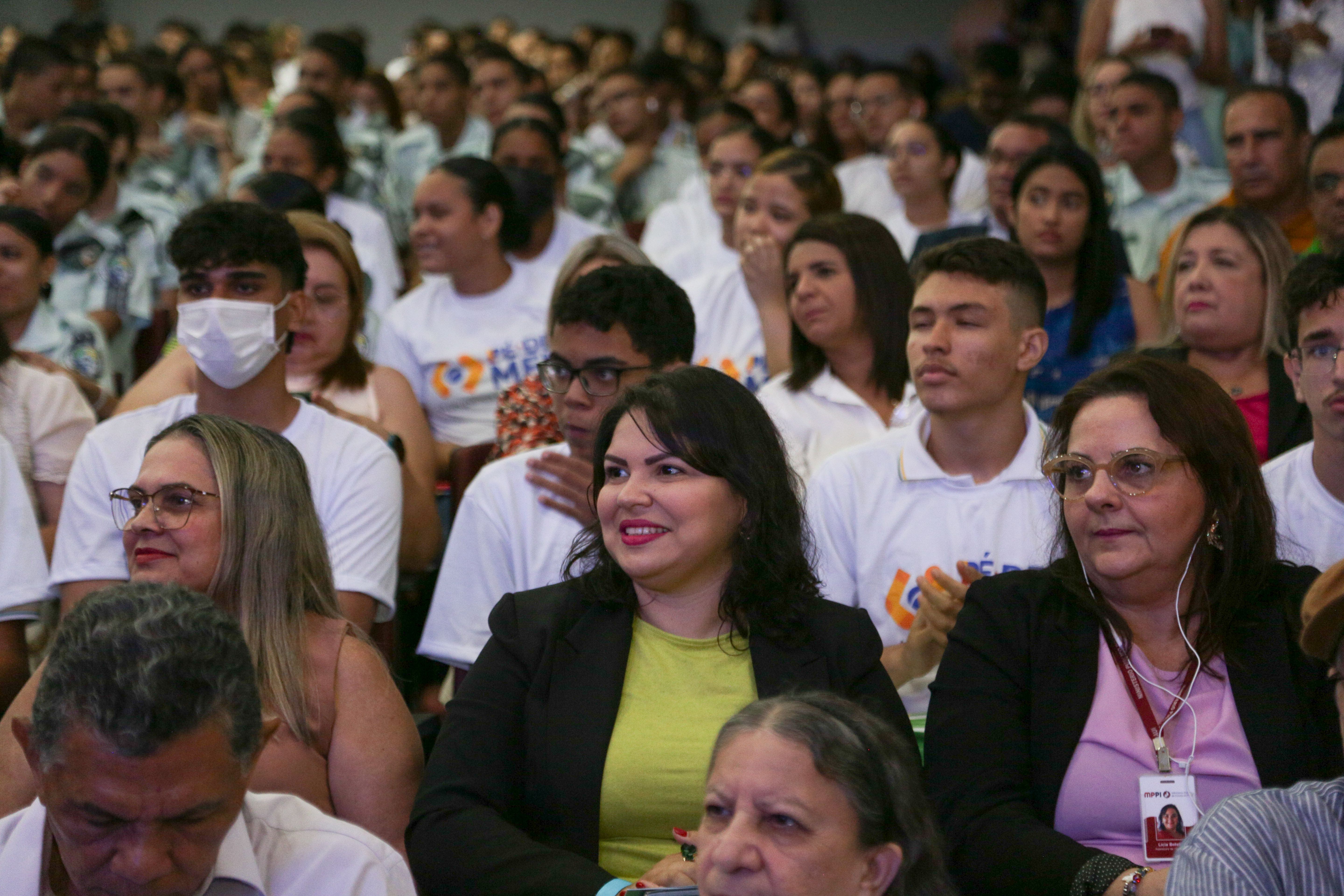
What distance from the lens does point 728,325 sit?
479cm

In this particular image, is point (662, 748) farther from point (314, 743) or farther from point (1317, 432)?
point (1317, 432)

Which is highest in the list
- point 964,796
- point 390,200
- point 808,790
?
point 390,200

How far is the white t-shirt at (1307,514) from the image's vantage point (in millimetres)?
2844

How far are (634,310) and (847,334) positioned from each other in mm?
940

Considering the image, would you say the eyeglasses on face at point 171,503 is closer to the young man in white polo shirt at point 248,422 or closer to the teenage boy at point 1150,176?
the young man in white polo shirt at point 248,422

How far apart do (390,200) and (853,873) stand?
6241mm

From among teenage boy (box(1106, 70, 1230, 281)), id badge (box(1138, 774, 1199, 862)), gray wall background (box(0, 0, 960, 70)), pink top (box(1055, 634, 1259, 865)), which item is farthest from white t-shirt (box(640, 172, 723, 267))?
gray wall background (box(0, 0, 960, 70))

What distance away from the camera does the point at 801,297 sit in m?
3.95

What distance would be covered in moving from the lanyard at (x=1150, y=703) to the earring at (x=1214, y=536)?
0.70ft

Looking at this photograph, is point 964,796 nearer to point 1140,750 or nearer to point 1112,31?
point 1140,750

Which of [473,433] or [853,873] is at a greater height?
[473,433]

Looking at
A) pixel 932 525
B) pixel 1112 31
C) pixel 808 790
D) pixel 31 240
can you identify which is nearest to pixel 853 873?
pixel 808 790

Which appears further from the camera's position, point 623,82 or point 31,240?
point 623,82

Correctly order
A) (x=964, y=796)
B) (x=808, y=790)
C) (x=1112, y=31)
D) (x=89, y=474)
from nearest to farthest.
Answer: (x=808, y=790)
(x=964, y=796)
(x=89, y=474)
(x=1112, y=31)
